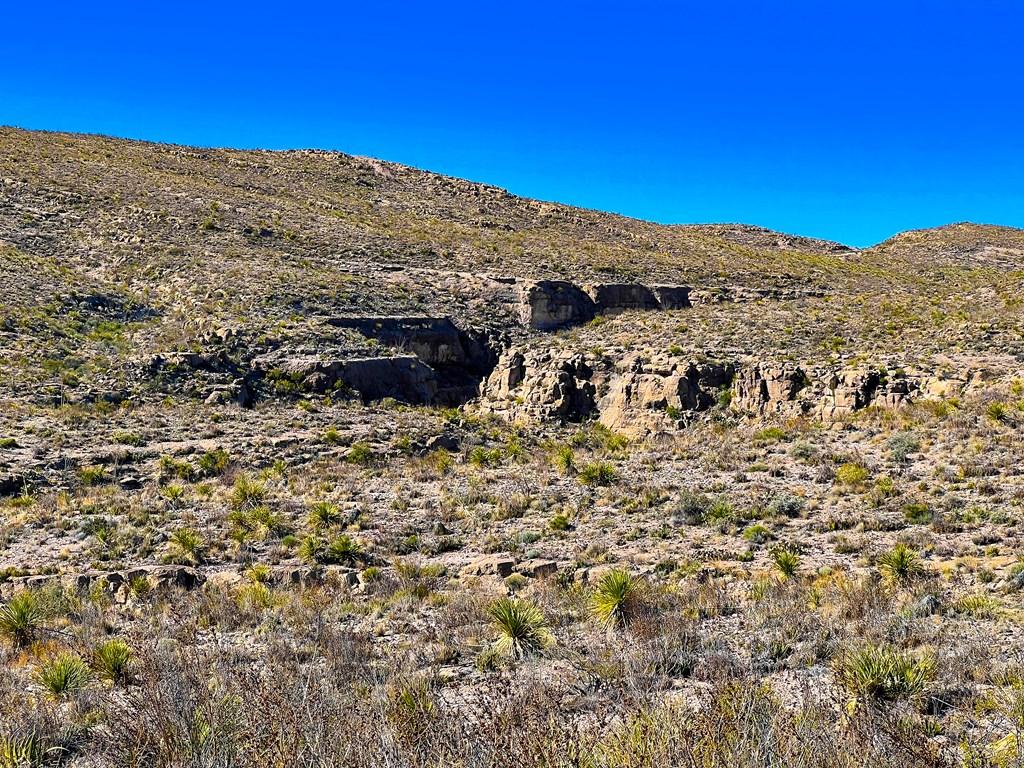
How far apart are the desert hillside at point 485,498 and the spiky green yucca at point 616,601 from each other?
0.05 metres

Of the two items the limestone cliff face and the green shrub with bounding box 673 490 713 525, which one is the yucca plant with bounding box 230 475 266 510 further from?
the limestone cliff face

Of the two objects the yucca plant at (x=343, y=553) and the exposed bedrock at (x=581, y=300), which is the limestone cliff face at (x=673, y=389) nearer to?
the exposed bedrock at (x=581, y=300)

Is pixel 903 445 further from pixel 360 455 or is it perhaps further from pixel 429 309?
pixel 429 309

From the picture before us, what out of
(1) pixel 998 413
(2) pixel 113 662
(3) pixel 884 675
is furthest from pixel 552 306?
(3) pixel 884 675

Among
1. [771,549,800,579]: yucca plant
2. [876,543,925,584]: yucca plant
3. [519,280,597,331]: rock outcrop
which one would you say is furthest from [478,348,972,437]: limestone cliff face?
[876,543,925,584]: yucca plant

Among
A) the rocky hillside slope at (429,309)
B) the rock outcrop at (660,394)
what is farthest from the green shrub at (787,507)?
the rock outcrop at (660,394)

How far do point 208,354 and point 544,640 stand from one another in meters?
22.1

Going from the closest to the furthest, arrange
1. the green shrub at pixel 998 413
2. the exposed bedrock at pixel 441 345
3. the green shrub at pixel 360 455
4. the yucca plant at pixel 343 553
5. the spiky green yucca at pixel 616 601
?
the spiky green yucca at pixel 616 601 → the yucca plant at pixel 343 553 → the green shrub at pixel 998 413 → the green shrub at pixel 360 455 → the exposed bedrock at pixel 441 345

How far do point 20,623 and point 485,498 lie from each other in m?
9.31

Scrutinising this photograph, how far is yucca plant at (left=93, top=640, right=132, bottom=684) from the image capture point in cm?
686

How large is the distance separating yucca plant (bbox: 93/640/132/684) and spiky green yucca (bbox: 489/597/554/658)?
13.2ft

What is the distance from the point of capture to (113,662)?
273 inches

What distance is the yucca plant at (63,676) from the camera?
6.59 m

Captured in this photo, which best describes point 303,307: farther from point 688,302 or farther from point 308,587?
point 308,587
